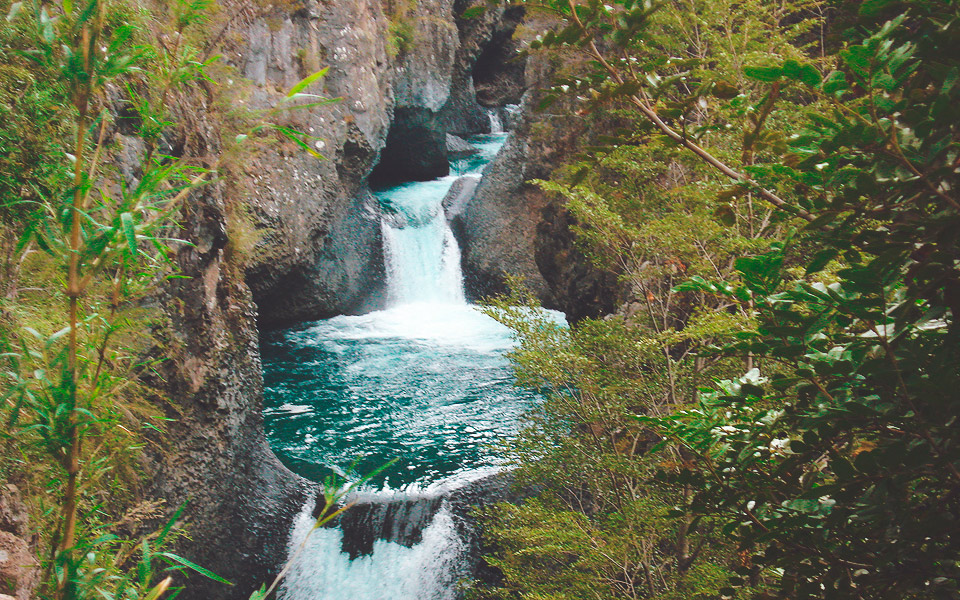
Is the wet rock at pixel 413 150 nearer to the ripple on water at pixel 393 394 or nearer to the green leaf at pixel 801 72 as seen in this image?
the ripple on water at pixel 393 394

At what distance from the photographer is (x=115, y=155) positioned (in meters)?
3.77

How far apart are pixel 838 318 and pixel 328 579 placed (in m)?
5.61

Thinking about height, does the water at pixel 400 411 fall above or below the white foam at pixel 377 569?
above

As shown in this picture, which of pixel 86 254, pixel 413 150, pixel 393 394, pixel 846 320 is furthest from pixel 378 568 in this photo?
pixel 413 150

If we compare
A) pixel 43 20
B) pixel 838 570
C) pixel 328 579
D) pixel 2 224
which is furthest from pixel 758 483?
pixel 328 579

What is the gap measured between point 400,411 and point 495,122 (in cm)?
1570

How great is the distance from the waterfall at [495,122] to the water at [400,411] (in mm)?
7894

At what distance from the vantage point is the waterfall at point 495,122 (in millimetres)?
21031

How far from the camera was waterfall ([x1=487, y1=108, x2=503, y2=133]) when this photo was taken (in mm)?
21031

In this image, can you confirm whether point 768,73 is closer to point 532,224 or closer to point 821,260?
point 821,260

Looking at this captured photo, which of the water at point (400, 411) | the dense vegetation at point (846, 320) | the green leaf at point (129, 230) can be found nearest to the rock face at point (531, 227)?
the water at point (400, 411)

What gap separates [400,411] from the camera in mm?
8094

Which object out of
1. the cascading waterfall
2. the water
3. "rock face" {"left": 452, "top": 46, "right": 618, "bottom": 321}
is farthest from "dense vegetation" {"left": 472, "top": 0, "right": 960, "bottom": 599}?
the cascading waterfall

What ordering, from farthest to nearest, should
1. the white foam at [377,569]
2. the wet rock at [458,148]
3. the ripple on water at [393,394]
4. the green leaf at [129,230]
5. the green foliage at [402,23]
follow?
the wet rock at [458,148]
the green foliage at [402,23]
the ripple on water at [393,394]
the white foam at [377,569]
the green leaf at [129,230]
